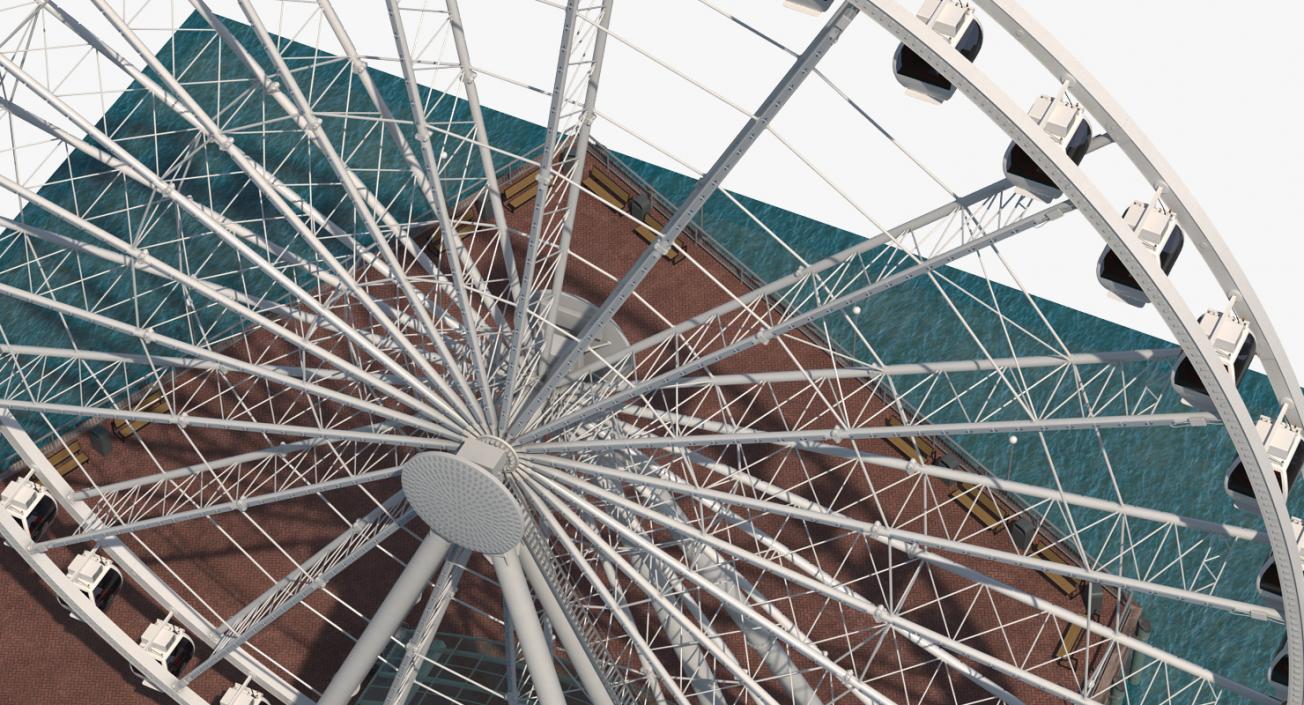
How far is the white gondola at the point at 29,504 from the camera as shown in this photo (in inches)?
1799

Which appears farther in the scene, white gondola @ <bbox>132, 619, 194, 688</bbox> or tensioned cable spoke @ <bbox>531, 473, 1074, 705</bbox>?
white gondola @ <bbox>132, 619, 194, 688</bbox>

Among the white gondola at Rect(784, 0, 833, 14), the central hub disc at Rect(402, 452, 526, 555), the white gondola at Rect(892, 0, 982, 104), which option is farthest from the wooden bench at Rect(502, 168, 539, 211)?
the white gondola at Rect(784, 0, 833, 14)

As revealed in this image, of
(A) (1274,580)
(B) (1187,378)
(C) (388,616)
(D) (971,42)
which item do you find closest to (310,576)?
(C) (388,616)

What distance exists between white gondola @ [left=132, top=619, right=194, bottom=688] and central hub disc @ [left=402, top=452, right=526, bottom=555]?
1242cm

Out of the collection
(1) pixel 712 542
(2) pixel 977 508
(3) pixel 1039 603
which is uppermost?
(2) pixel 977 508

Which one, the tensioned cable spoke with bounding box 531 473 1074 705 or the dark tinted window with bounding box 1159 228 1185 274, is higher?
the dark tinted window with bounding box 1159 228 1185 274

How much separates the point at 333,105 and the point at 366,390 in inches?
645

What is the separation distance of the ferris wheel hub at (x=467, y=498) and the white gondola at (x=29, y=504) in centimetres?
1436

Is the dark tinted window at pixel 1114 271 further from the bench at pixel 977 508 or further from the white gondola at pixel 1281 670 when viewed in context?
the bench at pixel 977 508

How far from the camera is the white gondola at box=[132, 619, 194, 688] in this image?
45.9 m

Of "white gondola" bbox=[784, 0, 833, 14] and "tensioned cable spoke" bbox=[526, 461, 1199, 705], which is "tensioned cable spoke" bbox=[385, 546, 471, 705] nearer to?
"tensioned cable spoke" bbox=[526, 461, 1199, 705]

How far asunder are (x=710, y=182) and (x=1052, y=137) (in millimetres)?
5997

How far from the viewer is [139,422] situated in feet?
163

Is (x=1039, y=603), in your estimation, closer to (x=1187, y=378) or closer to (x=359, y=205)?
(x=1187, y=378)
